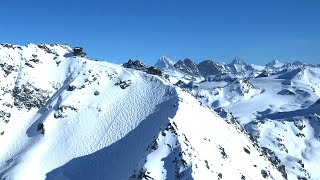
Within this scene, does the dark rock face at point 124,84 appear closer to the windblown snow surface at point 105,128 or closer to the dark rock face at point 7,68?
the windblown snow surface at point 105,128

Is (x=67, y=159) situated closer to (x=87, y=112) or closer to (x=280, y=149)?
(x=87, y=112)

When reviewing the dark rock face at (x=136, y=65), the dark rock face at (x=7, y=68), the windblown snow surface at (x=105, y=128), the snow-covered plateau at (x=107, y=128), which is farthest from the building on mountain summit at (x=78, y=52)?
the dark rock face at (x=7, y=68)

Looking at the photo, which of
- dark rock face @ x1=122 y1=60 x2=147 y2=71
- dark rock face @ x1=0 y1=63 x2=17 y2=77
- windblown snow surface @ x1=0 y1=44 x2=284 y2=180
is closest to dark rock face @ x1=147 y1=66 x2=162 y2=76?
dark rock face @ x1=122 y1=60 x2=147 y2=71

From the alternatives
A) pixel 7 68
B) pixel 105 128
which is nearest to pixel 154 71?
pixel 105 128

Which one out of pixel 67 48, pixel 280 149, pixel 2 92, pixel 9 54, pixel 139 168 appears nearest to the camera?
pixel 139 168

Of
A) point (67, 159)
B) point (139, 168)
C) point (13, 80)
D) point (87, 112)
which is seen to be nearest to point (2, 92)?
point (13, 80)
